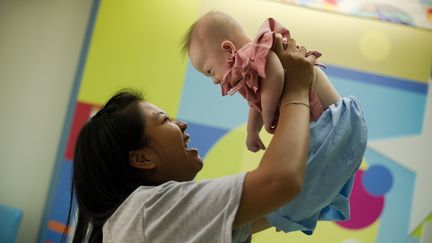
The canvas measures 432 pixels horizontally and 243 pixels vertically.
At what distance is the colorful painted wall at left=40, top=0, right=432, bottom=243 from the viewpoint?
7.49 ft

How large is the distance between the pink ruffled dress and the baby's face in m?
0.18

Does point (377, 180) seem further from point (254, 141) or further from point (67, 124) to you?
point (67, 124)

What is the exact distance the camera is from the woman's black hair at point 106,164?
3.09ft

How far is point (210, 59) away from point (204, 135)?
3.56ft

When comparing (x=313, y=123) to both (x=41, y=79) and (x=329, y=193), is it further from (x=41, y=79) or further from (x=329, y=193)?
(x=41, y=79)

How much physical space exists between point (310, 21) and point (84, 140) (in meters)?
1.76

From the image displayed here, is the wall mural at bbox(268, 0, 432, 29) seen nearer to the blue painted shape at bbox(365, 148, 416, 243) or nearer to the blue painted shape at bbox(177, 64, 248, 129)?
the blue painted shape at bbox(177, 64, 248, 129)

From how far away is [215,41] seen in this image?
1268 mm

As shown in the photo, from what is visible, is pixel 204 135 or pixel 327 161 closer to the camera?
pixel 327 161

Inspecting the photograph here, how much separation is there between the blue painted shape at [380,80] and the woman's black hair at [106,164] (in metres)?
1.65

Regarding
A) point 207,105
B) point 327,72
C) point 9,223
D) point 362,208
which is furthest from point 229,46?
point 9,223

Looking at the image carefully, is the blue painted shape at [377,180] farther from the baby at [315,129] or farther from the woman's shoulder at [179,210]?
the woman's shoulder at [179,210]

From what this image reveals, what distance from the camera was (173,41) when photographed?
2.39 metres

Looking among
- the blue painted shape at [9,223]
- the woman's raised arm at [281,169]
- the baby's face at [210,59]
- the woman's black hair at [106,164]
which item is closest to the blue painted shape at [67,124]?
the blue painted shape at [9,223]
